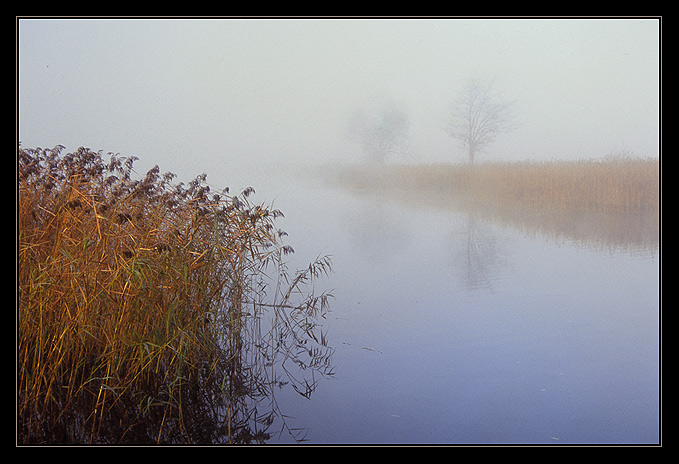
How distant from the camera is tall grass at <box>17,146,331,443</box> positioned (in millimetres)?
2209

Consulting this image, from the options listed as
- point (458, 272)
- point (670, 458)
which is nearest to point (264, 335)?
point (670, 458)

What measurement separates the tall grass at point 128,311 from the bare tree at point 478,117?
10.7m

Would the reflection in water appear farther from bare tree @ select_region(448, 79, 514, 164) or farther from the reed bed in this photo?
bare tree @ select_region(448, 79, 514, 164)

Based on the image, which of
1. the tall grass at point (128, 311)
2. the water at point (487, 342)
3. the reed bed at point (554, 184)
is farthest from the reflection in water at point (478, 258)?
the tall grass at point (128, 311)

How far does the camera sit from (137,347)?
2.35 metres

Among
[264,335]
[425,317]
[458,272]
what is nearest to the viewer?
[264,335]

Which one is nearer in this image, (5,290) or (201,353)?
(5,290)

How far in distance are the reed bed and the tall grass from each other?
23.6 ft

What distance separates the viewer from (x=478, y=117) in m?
13.1

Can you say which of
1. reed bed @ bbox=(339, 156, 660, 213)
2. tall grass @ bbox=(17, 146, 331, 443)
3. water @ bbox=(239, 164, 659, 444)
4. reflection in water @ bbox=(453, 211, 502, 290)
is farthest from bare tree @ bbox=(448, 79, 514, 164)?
tall grass @ bbox=(17, 146, 331, 443)

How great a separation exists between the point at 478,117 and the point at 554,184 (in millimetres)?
4235

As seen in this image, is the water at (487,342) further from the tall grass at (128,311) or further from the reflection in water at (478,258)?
the tall grass at (128,311)

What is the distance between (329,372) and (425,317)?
46.0 inches

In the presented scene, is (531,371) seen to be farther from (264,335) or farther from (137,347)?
(137,347)
